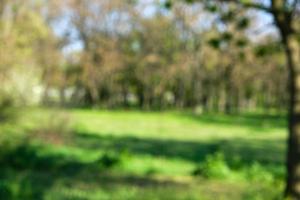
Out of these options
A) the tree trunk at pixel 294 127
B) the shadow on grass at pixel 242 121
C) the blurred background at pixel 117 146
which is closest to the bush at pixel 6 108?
the blurred background at pixel 117 146

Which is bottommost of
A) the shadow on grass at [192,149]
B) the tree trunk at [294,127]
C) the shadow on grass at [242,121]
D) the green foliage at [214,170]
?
the shadow on grass at [242,121]

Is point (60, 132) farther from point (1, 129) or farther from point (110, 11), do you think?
point (110, 11)

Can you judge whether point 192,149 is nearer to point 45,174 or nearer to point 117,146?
point 117,146

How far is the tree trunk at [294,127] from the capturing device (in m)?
8.55

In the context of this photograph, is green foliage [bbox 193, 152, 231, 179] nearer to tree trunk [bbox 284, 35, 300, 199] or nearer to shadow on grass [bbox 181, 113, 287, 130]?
tree trunk [bbox 284, 35, 300, 199]

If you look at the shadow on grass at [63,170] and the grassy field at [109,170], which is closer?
the grassy field at [109,170]

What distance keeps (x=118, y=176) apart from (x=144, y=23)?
5161 cm

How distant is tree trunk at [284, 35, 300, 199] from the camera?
8547mm

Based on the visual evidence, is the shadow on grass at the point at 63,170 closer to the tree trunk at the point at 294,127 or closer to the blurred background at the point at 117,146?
the blurred background at the point at 117,146

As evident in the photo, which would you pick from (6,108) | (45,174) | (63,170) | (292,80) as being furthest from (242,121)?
(292,80)

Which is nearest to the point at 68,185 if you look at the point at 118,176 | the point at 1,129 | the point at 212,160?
the point at 118,176

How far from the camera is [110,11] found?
63.4 meters

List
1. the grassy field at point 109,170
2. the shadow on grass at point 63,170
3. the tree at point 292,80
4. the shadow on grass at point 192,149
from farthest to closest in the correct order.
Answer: the shadow on grass at point 192,149
the shadow on grass at point 63,170
the grassy field at point 109,170
the tree at point 292,80

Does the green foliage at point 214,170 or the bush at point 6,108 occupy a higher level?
the bush at point 6,108
